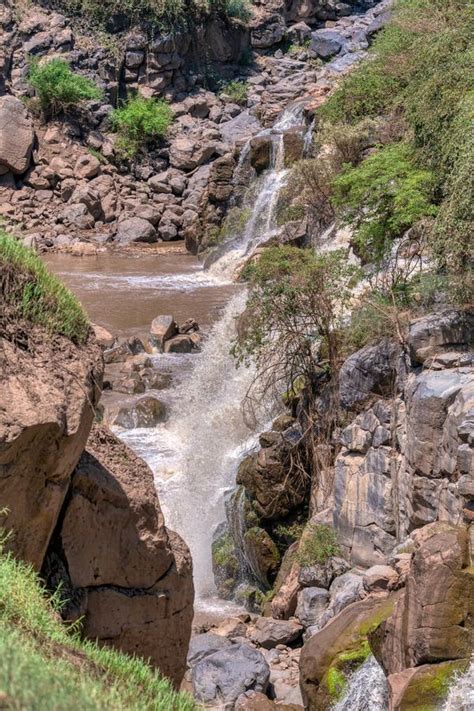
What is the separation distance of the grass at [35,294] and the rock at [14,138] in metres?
26.0

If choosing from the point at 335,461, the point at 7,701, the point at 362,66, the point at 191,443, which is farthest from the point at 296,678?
the point at 362,66

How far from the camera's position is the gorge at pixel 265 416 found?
506 cm

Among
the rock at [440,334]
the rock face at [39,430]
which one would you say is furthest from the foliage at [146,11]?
the rock face at [39,430]

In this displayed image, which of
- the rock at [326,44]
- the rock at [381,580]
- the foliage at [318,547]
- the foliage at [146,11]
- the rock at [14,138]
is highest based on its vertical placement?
the foliage at [146,11]

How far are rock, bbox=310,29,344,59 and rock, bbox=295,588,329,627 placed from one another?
102 feet

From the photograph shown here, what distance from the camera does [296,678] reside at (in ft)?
29.1

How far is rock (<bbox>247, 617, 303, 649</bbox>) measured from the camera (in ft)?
31.4

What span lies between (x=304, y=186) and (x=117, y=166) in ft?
45.5

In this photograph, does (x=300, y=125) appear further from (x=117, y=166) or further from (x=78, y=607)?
(x=78, y=607)

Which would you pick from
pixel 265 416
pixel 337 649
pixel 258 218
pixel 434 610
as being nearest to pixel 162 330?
pixel 265 416

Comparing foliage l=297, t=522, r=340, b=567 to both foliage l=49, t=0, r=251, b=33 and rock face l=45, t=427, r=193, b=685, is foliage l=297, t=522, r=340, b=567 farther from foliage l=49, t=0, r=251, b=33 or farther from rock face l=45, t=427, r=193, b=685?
foliage l=49, t=0, r=251, b=33

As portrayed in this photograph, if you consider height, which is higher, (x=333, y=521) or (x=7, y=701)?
(x=7, y=701)

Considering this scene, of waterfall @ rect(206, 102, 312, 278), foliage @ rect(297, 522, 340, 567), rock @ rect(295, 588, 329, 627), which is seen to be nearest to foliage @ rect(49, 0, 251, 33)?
waterfall @ rect(206, 102, 312, 278)

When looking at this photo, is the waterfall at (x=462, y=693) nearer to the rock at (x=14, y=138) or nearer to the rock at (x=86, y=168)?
the rock at (x=86, y=168)
